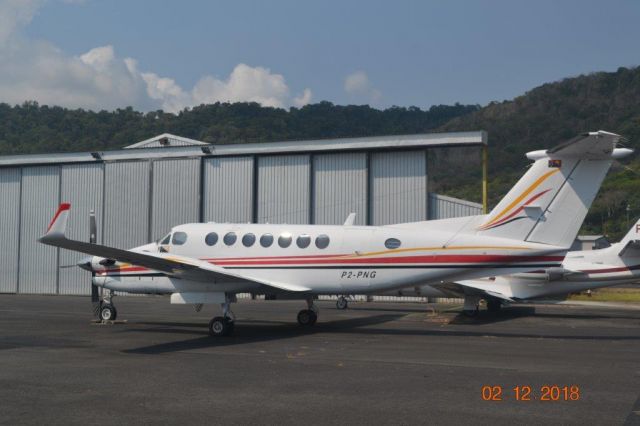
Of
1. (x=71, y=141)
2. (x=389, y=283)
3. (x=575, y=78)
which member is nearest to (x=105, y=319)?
(x=389, y=283)

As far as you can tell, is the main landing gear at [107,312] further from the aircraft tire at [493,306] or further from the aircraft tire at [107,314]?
the aircraft tire at [493,306]

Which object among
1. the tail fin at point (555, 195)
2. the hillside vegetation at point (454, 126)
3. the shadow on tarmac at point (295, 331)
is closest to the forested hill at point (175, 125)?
the hillside vegetation at point (454, 126)

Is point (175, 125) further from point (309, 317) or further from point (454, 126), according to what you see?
point (309, 317)

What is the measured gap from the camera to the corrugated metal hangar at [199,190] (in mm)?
34062

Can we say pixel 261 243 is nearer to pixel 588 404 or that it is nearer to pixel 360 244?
pixel 360 244

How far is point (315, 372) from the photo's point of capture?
11.4 metres

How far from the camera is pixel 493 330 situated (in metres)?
18.6

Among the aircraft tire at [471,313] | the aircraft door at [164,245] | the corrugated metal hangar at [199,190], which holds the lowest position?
the aircraft tire at [471,313]

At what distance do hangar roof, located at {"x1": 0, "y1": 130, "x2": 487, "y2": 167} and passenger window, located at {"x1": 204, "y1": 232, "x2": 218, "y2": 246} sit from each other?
55.2 feet

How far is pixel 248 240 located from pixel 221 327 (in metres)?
2.78

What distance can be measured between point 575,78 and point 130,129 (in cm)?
10061
